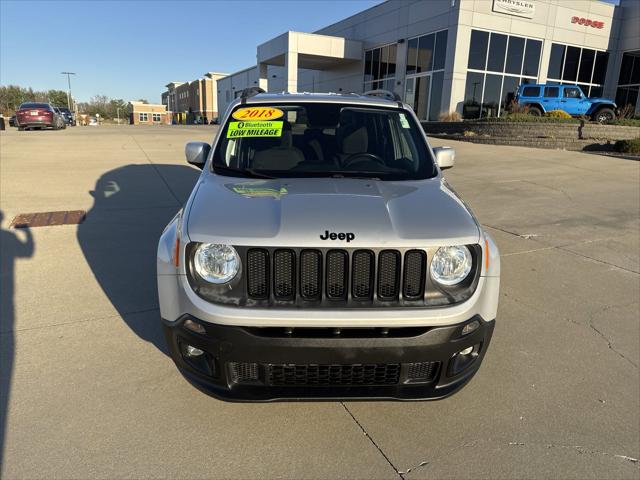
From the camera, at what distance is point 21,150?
1371 centimetres

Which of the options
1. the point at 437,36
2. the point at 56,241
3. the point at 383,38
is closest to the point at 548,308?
the point at 56,241

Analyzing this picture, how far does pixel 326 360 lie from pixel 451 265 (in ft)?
2.76

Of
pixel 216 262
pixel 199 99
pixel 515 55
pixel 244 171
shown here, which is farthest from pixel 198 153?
pixel 199 99

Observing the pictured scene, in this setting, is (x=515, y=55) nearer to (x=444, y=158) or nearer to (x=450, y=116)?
(x=450, y=116)

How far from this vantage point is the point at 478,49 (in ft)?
80.9

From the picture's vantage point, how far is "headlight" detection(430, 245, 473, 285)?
7.95ft

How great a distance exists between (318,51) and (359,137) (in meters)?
29.8

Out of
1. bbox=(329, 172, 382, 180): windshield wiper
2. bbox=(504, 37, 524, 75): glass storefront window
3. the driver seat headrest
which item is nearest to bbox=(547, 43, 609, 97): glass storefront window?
bbox=(504, 37, 524, 75): glass storefront window

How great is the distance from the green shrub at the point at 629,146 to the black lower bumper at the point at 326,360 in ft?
56.0

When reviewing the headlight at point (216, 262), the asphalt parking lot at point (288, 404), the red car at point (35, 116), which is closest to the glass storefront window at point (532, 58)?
the asphalt parking lot at point (288, 404)

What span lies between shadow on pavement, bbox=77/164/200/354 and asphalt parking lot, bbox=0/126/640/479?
1.4 inches

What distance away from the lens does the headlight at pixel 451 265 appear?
242 cm

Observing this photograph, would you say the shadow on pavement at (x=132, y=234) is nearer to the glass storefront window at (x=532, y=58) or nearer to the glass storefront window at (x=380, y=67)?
the glass storefront window at (x=380, y=67)

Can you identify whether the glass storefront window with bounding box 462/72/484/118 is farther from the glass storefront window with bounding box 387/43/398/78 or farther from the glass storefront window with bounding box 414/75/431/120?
the glass storefront window with bounding box 387/43/398/78
